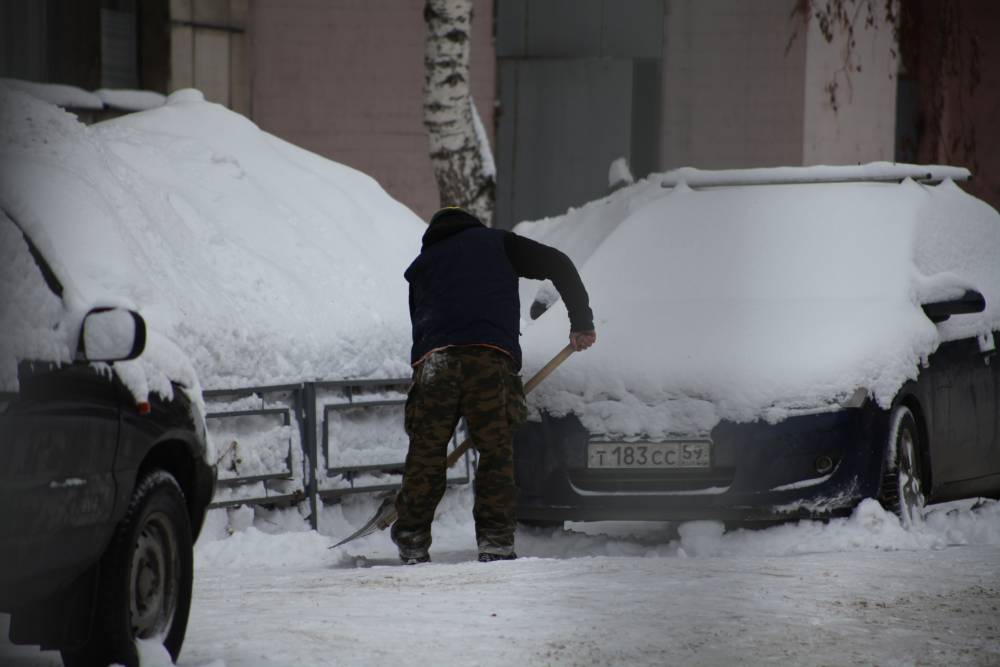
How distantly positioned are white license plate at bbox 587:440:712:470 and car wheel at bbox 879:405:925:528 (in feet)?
2.45

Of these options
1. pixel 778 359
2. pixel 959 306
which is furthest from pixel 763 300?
pixel 959 306

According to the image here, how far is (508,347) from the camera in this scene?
7.34 meters

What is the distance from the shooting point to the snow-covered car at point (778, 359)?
7.25m

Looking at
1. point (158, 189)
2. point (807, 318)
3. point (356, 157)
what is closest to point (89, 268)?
point (807, 318)

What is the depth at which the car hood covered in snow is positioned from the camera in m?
7.34

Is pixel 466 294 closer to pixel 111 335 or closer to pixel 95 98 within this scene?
pixel 111 335

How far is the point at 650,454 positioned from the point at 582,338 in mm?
566

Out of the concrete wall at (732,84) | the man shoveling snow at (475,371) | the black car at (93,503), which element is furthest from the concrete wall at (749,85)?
the black car at (93,503)

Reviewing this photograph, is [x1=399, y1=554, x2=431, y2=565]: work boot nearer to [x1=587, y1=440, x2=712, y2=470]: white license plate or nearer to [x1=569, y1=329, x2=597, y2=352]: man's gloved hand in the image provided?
[x1=587, y1=440, x2=712, y2=470]: white license plate

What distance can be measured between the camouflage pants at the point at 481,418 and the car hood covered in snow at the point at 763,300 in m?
0.43

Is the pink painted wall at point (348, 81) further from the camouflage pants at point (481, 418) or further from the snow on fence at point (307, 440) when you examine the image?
the camouflage pants at point (481, 418)

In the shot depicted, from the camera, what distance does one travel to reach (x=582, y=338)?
7285 millimetres

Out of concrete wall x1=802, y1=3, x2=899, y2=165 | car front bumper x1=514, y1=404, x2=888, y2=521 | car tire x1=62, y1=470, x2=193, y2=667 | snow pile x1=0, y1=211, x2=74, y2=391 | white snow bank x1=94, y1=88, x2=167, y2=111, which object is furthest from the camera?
concrete wall x1=802, y1=3, x2=899, y2=165

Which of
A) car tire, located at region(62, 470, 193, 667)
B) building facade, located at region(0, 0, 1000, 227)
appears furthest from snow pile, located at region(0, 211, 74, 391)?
building facade, located at region(0, 0, 1000, 227)
